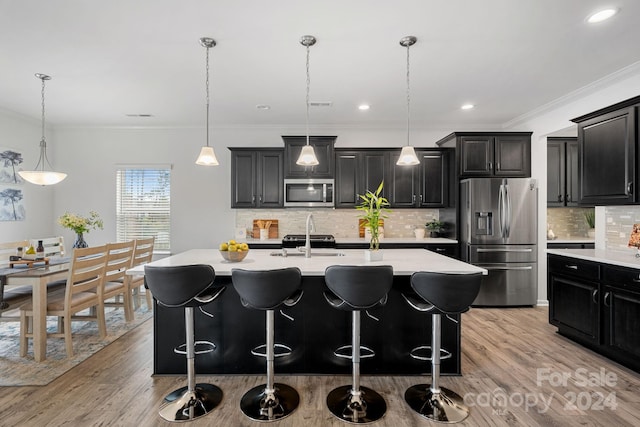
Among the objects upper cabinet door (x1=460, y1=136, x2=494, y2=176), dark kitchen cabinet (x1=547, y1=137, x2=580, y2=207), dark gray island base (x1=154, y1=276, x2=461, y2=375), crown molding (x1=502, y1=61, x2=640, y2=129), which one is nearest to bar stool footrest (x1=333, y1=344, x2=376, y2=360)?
dark gray island base (x1=154, y1=276, x2=461, y2=375)

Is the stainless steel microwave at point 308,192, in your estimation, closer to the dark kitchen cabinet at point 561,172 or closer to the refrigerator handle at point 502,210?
the refrigerator handle at point 502,210

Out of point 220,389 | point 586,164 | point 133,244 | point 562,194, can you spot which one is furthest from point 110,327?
point 562,194

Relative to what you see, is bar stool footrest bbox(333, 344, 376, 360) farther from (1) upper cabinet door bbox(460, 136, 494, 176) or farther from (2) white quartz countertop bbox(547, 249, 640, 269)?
(1) upper cabinet door bbox(460, 136, 494, 176)

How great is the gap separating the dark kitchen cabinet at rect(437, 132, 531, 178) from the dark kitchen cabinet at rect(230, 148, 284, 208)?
2751 mm

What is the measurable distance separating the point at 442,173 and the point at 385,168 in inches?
35.6

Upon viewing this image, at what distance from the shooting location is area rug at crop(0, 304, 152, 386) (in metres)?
2.59

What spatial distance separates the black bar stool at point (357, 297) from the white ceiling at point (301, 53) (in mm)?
1815

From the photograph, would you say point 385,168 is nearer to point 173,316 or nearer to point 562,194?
point 562,194

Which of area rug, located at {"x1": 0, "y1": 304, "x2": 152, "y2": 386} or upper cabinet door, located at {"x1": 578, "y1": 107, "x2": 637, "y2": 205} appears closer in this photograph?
area rug, located at {"x1": 0, "y1": 304, "x2": 152, "y2": 386}

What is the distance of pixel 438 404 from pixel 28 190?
242 inches

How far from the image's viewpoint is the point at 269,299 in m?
2.07

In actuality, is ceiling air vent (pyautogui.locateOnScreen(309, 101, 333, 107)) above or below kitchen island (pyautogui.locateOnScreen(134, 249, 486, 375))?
above

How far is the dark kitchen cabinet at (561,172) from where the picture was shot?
5168 millimetres

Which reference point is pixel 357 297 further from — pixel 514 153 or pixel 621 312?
pixel 514 153
